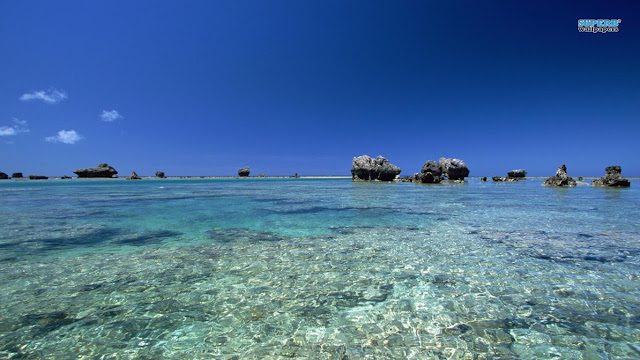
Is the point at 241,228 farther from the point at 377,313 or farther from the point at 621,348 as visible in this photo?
the point at 621,348

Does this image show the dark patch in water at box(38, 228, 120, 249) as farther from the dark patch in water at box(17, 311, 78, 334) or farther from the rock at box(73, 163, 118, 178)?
the rock at box(73, 163, 118, 178)

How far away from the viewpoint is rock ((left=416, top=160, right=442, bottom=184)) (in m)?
59.1

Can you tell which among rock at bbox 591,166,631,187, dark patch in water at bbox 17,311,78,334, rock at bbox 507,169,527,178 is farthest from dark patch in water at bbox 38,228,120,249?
rock at bbox 507,169,527,178

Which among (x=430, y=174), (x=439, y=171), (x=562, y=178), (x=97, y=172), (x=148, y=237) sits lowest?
(x=148, y=237)

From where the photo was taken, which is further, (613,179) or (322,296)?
(613,179)

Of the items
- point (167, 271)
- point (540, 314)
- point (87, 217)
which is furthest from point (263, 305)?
point (87, 217)

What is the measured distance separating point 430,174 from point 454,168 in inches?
700

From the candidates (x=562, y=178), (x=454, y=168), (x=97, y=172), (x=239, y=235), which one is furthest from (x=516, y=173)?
(x=97, y=172)

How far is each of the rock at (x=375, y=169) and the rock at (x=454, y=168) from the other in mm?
12667

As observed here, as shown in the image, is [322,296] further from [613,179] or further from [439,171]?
[439,171]

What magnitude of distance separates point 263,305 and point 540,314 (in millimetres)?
4988

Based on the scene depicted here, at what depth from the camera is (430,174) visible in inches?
2304

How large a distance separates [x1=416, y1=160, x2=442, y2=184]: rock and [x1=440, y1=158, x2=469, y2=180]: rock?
1038 cm

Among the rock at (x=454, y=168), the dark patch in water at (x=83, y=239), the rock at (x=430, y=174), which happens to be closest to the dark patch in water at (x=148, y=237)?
the dark patch in water at (x=83, y=239)
